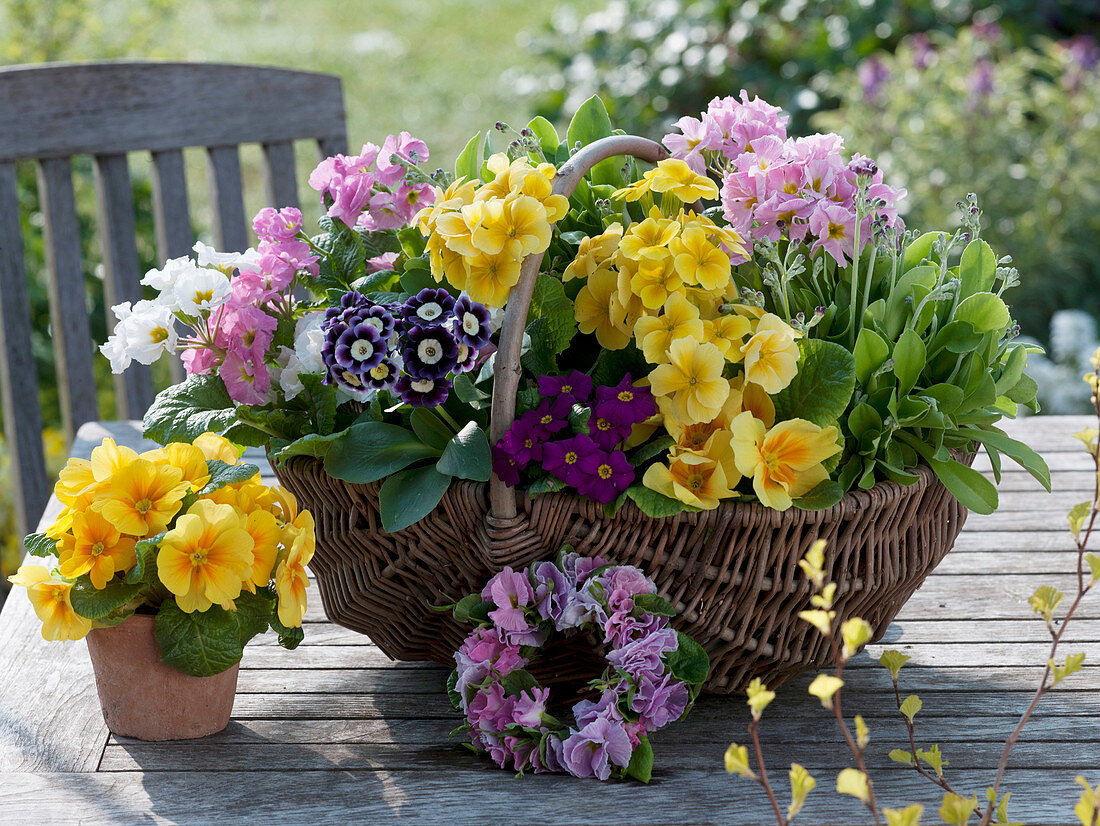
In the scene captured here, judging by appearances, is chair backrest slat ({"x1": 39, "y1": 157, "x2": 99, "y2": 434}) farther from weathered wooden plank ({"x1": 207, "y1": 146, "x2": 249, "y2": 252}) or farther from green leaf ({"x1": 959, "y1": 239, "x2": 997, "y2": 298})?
green leaf ({"x1": 959, "y1": 239, "x2": 997, "y2": 298})

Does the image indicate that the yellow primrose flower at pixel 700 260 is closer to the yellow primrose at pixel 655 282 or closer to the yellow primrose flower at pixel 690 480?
the yellow primrose at pixel 655 282

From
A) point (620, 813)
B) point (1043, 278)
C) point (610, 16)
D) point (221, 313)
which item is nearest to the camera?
point (620, 813)

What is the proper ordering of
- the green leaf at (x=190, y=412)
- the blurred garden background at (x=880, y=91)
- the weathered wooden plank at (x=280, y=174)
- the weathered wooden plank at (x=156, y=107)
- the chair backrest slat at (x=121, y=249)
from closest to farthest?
the green leaf at (x=190, y=412) < the weathered wooden plank at (x=156, y=107) < the chair backrest slat at (x=121, y=249) < the weathered wooden plank at (x=280, y=174) < the blurred garden background at (x=880, y=91)

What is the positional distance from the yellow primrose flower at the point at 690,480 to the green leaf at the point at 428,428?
18 cm

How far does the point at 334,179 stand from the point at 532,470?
367 millimetres

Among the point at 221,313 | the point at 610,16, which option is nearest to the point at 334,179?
the point at 221,313

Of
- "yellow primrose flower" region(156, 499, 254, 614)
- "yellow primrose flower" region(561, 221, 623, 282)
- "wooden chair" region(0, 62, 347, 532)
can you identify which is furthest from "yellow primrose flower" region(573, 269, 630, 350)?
"wooden chair" region(0, 62, 347, 532)

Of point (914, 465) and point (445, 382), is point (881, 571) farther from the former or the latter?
point (445, 382)

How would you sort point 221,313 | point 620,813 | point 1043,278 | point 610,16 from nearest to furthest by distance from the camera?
point 620,813 → point 221,313 → point 1043,278 → point 610,16

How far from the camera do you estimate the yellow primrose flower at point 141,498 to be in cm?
84

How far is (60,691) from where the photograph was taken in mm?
1004

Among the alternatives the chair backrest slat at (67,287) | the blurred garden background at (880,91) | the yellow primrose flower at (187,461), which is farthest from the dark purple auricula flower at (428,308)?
the blurred garden background at (880,91)

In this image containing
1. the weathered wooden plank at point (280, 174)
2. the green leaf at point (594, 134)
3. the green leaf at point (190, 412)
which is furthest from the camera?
the weathered wooden plank at point (280, 174)

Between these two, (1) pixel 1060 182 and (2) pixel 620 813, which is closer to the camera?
(2) pixel 620 813
